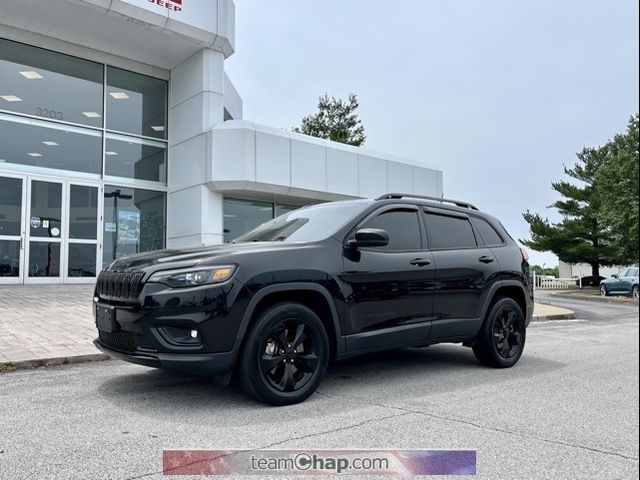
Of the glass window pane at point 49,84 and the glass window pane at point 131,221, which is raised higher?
the glass window pane at point 49,84

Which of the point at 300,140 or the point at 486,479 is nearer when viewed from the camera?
the point at 486,479

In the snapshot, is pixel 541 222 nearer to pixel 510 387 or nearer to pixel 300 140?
pixel 300 140

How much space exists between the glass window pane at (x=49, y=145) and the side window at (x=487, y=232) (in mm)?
12795

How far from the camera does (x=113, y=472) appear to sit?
3.01 m

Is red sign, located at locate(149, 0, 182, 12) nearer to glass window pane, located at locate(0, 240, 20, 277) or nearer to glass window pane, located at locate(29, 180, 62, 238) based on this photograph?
glass window pane, located at locate(29, 180, 62, 238)

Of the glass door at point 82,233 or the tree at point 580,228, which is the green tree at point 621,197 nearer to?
the tree at point 580,228

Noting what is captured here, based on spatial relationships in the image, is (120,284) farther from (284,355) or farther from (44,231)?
(44,231)

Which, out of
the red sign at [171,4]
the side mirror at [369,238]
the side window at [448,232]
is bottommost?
the side mirror at [369,238]

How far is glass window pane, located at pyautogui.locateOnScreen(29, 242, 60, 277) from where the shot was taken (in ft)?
47.7

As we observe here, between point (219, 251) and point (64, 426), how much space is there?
5.49 ft

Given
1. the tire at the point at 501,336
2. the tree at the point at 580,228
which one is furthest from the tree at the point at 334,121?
the tire at the point at 501,336

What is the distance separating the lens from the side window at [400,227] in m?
5.38

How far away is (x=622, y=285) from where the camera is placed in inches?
1096

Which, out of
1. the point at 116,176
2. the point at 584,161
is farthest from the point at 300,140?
the point at 584,161
